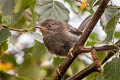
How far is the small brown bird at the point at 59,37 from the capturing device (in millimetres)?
3275

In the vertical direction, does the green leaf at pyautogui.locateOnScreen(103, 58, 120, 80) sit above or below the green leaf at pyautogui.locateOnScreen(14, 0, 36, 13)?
below

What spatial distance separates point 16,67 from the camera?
3.92 meters

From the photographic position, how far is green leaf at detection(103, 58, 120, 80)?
216cm

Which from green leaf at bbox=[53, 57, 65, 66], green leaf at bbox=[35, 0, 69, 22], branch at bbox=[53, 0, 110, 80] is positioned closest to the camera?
branch at bbox=[53, 0, 110, 80]

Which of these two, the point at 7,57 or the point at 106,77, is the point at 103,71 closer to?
the point at 106,77

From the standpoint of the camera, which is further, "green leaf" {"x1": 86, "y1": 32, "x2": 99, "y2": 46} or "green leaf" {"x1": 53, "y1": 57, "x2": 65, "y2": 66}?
"green leaf" {"x1": 53, "y1": 57, "x2": 65, "y2": 66}

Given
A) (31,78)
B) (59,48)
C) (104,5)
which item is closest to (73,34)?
(59,48)

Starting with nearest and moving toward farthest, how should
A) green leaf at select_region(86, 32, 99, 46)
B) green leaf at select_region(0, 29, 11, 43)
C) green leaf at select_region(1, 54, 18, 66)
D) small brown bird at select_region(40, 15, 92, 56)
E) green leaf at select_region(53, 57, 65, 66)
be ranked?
green leaf at select_region(0, 29, 11, 43) → green leaf at select_region(86, 32, 99, 46) → green leaf at select_region(53, 57, 65, 66) → small brown bird at select_region(40, 15, 92, 56) → green leaf at select_region(1, 54, 18, 66)

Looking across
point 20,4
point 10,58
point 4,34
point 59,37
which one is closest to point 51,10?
point 4,34

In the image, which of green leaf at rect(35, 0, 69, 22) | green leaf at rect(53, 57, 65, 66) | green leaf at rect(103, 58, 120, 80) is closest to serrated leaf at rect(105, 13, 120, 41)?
green leaf at rect(103, 58, 120, 80)

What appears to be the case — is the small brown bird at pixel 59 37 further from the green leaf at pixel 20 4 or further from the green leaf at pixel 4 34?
the green leaf at pixel 4 34

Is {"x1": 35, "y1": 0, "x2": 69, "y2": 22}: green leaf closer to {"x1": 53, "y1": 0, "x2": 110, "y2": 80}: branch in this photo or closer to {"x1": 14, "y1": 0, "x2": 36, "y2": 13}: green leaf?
{"x1": 14, "y1": 0, "x2": 36, "y2": 13}: green leaf

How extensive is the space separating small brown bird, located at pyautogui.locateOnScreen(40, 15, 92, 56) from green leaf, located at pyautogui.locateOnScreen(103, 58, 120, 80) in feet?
3.49

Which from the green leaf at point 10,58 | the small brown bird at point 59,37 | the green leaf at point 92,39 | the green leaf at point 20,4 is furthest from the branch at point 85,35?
the green leaf at point 10,58
